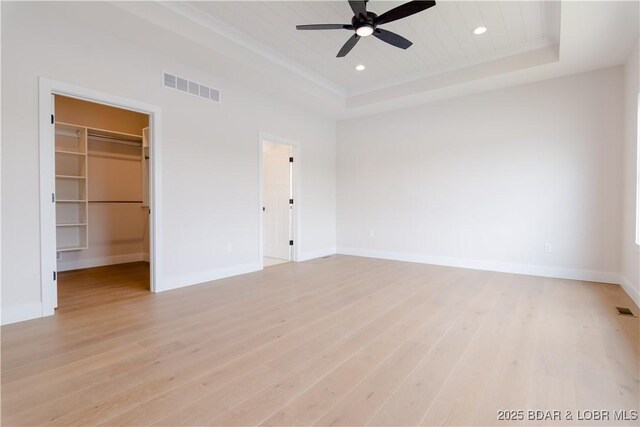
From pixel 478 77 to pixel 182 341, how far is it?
4.76 m

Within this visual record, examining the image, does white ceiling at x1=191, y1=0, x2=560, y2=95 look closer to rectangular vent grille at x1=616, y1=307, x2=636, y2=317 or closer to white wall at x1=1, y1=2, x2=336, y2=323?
white wall at x1=1, y1=2, x2=336, y2=323

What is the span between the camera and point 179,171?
3754 mm

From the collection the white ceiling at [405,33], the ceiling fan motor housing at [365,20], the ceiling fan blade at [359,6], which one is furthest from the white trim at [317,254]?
the ceiling fan blade at [359,6]

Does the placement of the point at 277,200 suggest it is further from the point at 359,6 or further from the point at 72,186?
the point at 359,6

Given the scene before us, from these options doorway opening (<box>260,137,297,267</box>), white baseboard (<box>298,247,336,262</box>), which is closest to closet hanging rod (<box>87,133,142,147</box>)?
doorway opening (<box>260,137,297,267</box>)

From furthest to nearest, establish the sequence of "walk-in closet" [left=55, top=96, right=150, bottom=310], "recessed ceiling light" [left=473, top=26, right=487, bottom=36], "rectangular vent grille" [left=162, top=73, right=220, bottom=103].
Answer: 1. "walk-in closet" [left=55, top=96, right=150, bottom=310]
2. "rectangular vent grille" [left=162, top=73, right=220, bottom=103]
3. "recessed ceiling light" [left=473, top=26, right=487, bottom=36]

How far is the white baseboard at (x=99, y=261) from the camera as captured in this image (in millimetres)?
4754

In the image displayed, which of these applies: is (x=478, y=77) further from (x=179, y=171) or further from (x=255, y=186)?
(x=179, y=171)

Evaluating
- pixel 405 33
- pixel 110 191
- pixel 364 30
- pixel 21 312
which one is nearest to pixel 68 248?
pixel 110 191

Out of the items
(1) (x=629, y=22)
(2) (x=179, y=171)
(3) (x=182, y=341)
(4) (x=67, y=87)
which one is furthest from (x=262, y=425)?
(1) (x=629, y=22)

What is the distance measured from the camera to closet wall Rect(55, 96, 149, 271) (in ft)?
16.0

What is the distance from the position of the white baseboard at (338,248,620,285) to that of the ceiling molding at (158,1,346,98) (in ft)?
10.6

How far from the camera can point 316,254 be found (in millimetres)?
5969

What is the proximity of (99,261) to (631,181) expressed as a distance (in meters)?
7.58
